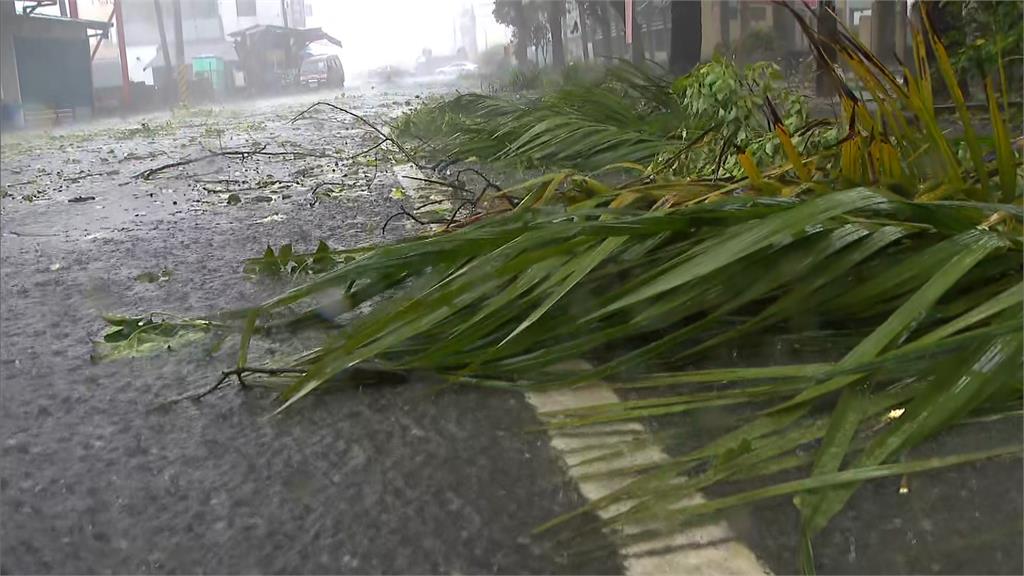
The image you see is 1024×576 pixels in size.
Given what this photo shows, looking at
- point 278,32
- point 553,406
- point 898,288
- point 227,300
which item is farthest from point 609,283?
point 278,32

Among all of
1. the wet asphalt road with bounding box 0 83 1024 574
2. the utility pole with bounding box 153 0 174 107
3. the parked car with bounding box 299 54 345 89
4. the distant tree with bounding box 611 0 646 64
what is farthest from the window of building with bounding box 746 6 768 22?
the utility pole with bounding box 153 0 174 107

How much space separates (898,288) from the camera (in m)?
0.71

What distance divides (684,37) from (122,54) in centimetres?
96

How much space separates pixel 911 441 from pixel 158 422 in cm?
58

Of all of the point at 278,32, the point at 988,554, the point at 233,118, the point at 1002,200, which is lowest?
the point at 988,554

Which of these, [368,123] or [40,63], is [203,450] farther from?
[368,123]

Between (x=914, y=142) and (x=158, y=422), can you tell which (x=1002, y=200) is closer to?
(x=914, y=142)

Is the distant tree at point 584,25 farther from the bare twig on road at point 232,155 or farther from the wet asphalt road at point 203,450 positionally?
the bare twig on road at point 232,155

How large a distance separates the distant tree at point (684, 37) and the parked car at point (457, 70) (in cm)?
47

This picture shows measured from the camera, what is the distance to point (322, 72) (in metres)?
1.10

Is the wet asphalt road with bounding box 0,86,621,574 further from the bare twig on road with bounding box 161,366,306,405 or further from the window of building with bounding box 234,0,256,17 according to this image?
the window of building with bounding box 234,0,256,17

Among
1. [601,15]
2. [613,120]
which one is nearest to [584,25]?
[601,15]

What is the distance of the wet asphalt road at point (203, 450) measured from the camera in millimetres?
500

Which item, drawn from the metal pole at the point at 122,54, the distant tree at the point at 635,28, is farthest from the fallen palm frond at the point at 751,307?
the distant tree at the point at 635,28
